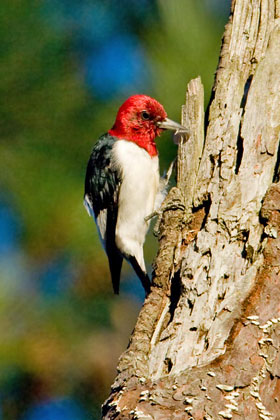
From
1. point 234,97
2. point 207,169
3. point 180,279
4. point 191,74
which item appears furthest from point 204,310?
point 191,74

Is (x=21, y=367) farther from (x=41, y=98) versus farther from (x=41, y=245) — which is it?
(x=41, y=98)

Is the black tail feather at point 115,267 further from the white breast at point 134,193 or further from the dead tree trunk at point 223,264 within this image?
the dead tree trunk at point 223,264

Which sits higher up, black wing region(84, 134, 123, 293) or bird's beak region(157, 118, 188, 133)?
bird's beak region(157, 118, 188, 133)

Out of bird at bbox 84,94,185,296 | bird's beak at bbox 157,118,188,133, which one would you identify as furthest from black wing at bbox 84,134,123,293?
bird's beak at bbox 157,118,188,133

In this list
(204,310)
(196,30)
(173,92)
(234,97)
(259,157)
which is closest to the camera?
(204,310)

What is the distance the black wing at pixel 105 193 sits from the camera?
357 cm

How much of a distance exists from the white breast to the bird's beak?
182 mm

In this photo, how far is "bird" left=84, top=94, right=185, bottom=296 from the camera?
366cm

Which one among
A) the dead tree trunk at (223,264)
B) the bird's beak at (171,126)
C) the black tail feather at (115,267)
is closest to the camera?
the dead tree trunk at (223,264)

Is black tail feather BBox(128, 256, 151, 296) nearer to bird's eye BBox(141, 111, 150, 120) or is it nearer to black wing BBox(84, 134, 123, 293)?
black wing BBox(84, 134, 123, 293)

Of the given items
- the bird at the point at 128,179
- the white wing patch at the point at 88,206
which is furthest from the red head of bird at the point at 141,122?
the white wing patch at the point at 88,206

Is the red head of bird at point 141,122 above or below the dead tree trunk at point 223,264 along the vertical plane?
above

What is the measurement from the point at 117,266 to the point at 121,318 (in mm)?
252

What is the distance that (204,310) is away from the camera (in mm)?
2482
